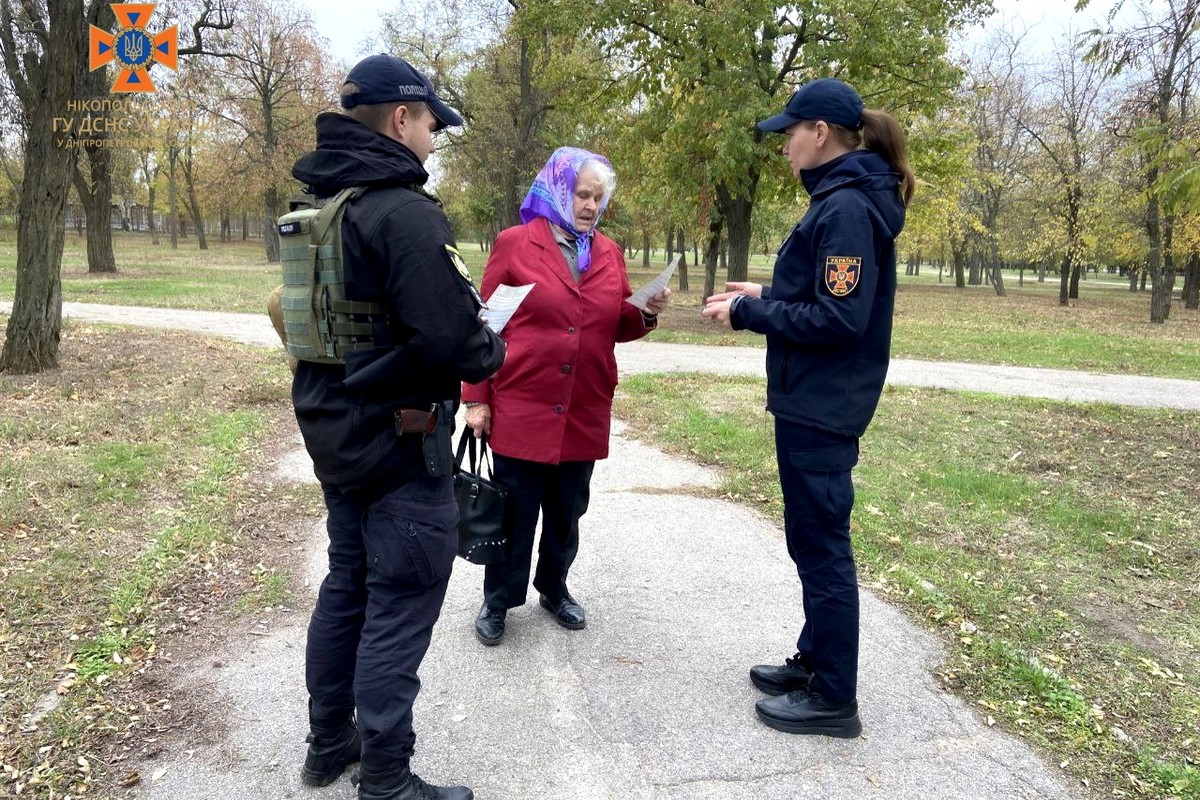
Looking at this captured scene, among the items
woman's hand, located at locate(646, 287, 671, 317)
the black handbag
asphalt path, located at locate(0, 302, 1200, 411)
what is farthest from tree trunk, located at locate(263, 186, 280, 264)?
the black handbag

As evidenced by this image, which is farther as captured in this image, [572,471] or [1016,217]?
[1016,217]

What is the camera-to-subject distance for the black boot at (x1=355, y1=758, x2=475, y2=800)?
2297 mm

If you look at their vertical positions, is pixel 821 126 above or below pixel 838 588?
above

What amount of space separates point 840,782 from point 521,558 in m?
1.51

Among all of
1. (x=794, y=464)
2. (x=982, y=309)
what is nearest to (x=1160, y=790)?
(x=794, y=464)

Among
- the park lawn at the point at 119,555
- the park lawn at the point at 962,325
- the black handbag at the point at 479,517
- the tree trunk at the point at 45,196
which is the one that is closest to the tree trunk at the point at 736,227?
the park lawn at the point at 962,325

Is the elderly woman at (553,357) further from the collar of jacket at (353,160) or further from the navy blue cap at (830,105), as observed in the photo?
the collar of jacket at (353,160)

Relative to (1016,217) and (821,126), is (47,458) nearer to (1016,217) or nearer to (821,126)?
(821,126)

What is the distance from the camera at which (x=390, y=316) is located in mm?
2189

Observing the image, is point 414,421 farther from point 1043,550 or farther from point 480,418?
point 1043,550

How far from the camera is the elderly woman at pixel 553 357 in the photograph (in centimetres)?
319

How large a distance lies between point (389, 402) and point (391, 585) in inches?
20.8

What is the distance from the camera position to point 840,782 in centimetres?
257

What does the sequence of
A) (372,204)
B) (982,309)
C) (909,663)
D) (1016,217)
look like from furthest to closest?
(1016,217), (982,309), (909,663), (372,204)
